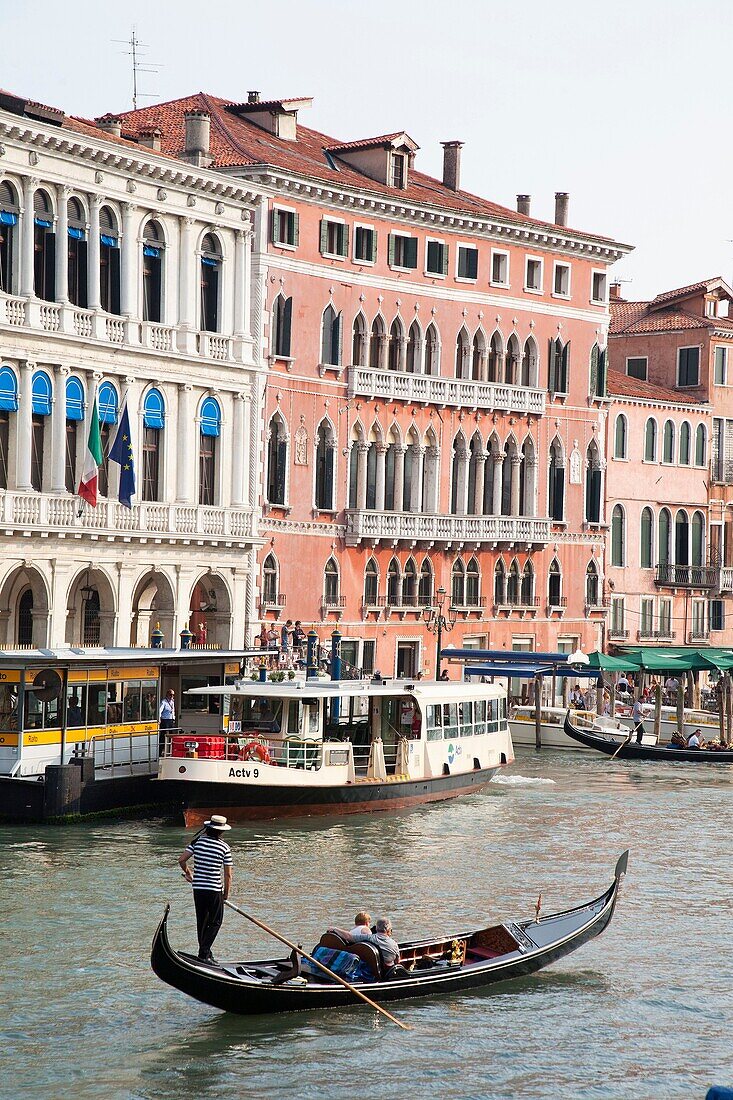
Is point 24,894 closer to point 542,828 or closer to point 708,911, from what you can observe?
point 708,911

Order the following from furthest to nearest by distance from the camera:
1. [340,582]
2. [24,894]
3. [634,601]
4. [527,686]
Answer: [634,601], [527,686], [340,582], [24,894]

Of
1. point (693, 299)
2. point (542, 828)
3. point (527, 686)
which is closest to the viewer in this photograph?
point (542, 828)

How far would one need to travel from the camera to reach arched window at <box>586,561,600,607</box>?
5216 cm

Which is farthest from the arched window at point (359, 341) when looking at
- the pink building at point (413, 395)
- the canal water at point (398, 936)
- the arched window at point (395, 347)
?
the canal water at point (398, 936)

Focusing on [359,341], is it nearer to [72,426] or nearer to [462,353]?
[462,353]

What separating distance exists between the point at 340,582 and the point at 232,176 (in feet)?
30.9

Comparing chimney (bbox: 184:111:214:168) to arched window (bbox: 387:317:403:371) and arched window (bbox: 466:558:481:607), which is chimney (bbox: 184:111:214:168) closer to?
arched window (bbox: 387:317:403:371)

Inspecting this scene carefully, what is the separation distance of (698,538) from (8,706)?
106 feet

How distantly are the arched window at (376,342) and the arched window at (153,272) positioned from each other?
26.8ft

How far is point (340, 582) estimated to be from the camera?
146 ft

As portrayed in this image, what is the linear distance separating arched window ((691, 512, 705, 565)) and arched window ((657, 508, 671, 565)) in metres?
1.12

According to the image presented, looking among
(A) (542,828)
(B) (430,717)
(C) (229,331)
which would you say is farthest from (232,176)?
(A) (542,828)

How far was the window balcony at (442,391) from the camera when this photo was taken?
44.8 meters

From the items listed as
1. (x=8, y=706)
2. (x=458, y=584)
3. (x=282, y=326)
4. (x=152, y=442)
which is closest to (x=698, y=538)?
(x=458, y=584)
